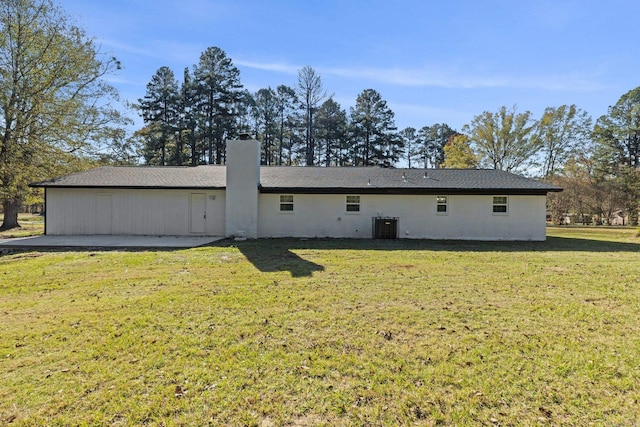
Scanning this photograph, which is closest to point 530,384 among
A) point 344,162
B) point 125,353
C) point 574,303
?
point 574,303

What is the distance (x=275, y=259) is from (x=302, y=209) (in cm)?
549

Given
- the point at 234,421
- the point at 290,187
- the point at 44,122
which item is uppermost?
the point at 44,122

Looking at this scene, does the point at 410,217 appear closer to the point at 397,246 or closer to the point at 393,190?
the point at 393,190

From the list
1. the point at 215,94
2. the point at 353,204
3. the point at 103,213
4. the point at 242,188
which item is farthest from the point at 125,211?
the point at 215,94

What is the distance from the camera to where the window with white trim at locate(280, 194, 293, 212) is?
555 inches

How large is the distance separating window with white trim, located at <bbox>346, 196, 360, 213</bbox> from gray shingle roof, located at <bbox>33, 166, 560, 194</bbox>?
52cm

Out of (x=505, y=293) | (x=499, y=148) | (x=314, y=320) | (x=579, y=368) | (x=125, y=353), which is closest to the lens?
(x=579, y=368)

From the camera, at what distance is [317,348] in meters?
3.46

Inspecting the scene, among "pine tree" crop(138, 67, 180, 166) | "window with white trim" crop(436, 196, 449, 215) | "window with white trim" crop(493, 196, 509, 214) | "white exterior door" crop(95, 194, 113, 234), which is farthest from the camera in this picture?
"pine tree" crop(138, 67, 180, 166)

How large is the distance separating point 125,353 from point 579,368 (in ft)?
14.7

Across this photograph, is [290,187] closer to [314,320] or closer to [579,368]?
[314,320]

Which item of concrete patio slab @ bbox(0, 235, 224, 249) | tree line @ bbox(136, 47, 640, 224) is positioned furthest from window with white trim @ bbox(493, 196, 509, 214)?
tree line @ bbox(136, 47, 640, 224)

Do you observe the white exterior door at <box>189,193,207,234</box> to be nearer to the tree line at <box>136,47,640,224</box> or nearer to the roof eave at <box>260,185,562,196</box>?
the roof eave at <box>260,185,562,196</box>

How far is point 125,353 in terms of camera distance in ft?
10.9
